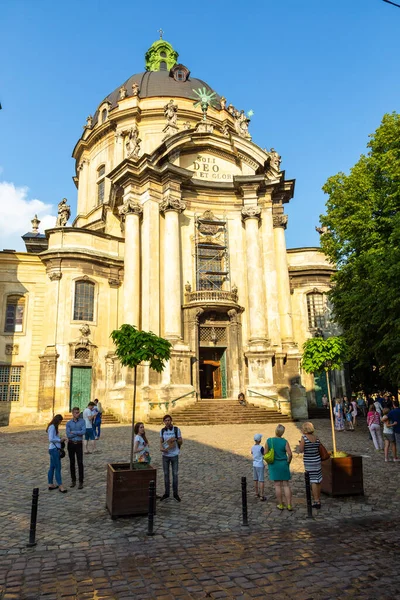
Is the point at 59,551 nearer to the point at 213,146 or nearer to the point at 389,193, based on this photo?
the point at 389,193

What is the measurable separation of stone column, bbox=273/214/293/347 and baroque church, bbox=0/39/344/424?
88 millimetres

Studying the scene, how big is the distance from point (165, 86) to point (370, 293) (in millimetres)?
33762

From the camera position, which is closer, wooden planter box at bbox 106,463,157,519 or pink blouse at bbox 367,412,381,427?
wooden planter box at bbox 106,463,157,519

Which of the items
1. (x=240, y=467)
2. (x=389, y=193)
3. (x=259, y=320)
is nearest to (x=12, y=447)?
(x=240, y=467)

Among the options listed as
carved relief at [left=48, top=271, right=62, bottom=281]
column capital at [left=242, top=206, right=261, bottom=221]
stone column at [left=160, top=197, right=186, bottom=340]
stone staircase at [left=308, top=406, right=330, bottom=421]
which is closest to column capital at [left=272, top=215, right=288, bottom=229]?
column capital at [left=242, top=206, right=261, bottom=221]

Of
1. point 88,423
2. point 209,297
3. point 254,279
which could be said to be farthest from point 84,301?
point 88,423

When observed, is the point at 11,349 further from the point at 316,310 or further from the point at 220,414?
the point at 316,310

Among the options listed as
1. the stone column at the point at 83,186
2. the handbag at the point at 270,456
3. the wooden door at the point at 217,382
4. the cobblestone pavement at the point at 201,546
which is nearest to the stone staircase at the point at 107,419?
the wooden door at the point at 217,382

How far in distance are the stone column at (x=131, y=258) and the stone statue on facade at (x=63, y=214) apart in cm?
488

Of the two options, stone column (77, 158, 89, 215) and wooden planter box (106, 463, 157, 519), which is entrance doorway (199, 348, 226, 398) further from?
wooden planter box (106, 463, 157, 519)

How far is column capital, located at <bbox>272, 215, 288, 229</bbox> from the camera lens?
32.7 metres

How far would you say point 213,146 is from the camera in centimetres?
3322

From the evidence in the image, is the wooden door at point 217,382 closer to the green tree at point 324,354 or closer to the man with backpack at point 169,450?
the green tree at point 324,354

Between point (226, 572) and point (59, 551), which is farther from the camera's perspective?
point (59, 551)
